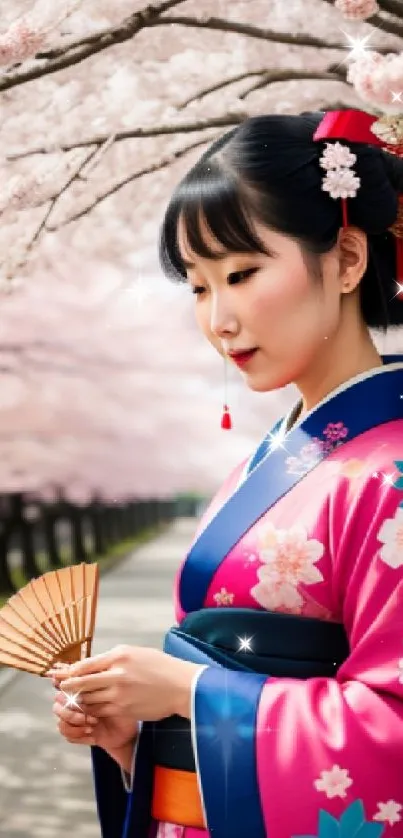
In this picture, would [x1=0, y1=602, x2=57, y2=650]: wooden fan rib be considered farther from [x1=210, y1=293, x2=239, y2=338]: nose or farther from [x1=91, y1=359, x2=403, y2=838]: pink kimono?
[x1=210, y1=293, x2=239, y2=338]: nose

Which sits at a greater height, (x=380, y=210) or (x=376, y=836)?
(x=380, y=210)

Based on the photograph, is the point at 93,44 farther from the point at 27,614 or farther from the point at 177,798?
the point at 177,798

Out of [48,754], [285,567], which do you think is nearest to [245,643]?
[285,567]

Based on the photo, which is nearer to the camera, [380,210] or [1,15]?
[380,210]

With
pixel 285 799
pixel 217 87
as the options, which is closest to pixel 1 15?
pixel 217 87

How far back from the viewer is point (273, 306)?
163 cm

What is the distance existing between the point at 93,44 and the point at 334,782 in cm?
234

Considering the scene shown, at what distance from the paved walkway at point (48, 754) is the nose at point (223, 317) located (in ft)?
4.13

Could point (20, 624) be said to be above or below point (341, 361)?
below

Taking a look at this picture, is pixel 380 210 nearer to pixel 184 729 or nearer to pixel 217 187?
pixel 217 187

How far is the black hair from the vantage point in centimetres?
164

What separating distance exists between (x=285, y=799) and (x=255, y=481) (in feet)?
1.51

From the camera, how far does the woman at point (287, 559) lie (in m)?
1.49

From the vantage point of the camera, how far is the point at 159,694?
1528 mm
